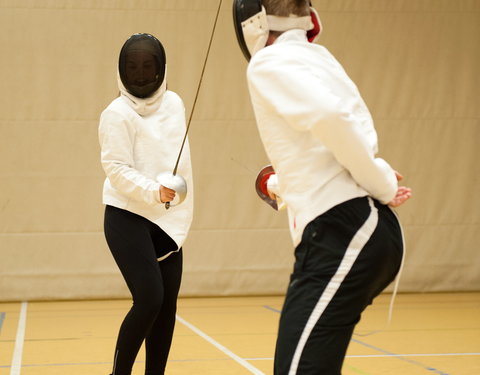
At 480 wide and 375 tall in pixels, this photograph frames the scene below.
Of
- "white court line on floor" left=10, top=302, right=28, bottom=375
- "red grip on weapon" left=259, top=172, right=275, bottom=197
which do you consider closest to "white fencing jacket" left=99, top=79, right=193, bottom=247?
"red grip on weapon" left=259, top=172, right=275, bottom=197

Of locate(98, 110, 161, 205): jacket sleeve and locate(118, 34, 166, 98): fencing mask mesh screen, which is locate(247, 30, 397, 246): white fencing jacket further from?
locate(118, 34, 166, 98): fencing mask mesh screen

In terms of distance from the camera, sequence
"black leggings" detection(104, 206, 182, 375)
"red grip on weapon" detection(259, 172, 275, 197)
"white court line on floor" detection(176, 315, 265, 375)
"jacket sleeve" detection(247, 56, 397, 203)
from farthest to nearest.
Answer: "white court line on floor" detection(176, 315, 265, 375) → "black leggings" detection(104, 206, 182, 375) → "red grip on weapon" detection(259, 172, 275, 197) → "jacket sleeve" detection(247, 56, 397, 203)

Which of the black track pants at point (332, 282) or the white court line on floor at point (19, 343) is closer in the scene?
the black track pants at point (332, 282)

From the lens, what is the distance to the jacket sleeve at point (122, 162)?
236cm

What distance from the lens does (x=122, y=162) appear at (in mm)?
2418

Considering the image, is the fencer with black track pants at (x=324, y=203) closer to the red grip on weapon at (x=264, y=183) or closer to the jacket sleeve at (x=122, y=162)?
the red grip on weapon at (x=264, y=183)

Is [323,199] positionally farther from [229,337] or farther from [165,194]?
[229,337]

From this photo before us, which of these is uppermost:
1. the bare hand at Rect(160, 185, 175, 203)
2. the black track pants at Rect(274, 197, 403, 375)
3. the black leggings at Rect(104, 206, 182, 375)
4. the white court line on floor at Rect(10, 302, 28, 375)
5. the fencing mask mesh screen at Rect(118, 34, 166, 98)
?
the fencing mask mesh screen at Rect(118, 34, 166, 98)

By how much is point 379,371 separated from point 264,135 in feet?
6.40

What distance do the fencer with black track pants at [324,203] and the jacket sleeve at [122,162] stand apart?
96 cm

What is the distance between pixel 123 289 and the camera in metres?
Answer: 5.66

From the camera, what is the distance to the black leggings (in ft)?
7.64

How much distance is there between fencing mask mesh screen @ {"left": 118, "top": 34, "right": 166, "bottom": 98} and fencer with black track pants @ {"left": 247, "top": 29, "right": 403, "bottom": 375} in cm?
113

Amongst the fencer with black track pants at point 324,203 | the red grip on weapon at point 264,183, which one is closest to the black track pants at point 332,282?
the fencer with black track pants at point 324,203
